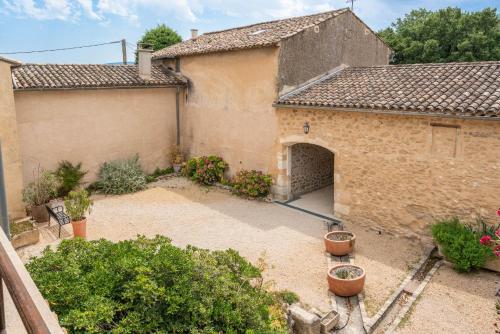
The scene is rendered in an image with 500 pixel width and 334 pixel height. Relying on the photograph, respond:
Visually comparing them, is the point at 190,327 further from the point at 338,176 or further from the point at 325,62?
the point at 325,62

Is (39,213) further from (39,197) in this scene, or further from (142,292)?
(142,292)

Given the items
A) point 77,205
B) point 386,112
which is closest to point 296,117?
point 386,112

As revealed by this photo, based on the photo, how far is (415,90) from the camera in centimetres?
1036

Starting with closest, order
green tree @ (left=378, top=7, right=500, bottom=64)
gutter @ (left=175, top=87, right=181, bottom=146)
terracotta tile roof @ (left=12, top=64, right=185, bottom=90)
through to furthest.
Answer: terracotta tile roof @ (left=12, top=64, right=185, bottom=90)
gutter @ (left=175, top=87, right=181, bottom=146)
green tree @ (left=378, top=7, right=500, bottom=64)

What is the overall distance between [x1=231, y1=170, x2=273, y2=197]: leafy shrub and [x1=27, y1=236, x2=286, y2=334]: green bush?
26.1 ft

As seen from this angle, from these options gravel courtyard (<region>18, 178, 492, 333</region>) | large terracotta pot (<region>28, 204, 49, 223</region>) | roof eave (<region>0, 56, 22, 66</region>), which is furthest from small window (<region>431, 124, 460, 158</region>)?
roof eave (<region>0, 56, 22, 66</region>)

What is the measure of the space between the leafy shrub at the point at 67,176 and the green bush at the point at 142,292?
29.4 ft

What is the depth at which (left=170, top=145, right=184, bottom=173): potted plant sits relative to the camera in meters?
17.1

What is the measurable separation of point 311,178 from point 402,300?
726cm

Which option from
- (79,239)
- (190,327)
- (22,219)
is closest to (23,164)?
(22,219)

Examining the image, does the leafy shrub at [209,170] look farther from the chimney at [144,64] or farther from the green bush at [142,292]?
the green bush at [142,292]

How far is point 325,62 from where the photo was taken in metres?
13.8

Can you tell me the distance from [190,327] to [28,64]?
43.5 feet

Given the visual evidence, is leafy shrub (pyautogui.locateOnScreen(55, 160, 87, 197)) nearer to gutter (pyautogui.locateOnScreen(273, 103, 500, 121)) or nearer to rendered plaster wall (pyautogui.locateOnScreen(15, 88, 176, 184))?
rendered plaster wall (pyautogui.locateOnScreen(15, 88, 176, 184))
